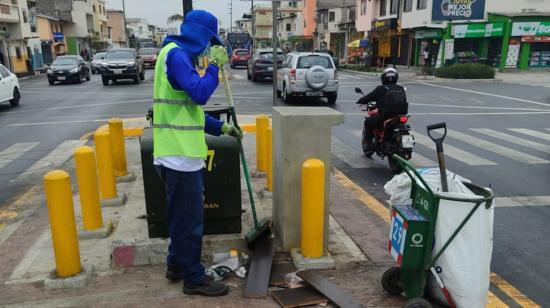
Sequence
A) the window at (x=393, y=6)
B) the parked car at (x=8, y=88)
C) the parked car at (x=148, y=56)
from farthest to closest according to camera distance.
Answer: the window at (x=393, y=6), the parked car at (x=148, y=56), the parked car at (x=8, y=88)

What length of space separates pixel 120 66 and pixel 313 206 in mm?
22410

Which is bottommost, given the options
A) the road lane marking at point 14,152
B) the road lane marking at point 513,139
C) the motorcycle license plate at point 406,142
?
the road lane marking at point 14,152

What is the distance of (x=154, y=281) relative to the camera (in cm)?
382

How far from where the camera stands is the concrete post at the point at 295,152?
13.0ft

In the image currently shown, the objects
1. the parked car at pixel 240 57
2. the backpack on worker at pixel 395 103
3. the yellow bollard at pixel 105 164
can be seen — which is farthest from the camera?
the parked car at pixel 240 57

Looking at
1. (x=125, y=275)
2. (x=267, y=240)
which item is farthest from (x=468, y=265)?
(x=125, y=275)

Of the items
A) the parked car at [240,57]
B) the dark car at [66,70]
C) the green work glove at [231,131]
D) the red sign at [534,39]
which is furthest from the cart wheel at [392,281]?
the parked car at [240,57]

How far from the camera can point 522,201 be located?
19.8 ft

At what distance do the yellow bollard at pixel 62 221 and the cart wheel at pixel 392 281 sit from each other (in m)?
2.38

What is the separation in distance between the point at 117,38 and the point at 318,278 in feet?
340

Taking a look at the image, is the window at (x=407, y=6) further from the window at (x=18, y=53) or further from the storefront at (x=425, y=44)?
the window at (x=18, y=53)

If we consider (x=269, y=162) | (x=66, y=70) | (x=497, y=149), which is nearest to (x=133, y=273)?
(x=269, y=162)

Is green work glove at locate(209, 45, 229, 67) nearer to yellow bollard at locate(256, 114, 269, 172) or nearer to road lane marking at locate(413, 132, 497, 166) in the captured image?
yellow bollard at locate(256, 114, 269, 172)

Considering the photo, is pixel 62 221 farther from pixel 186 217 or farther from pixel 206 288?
pixel 206 288
